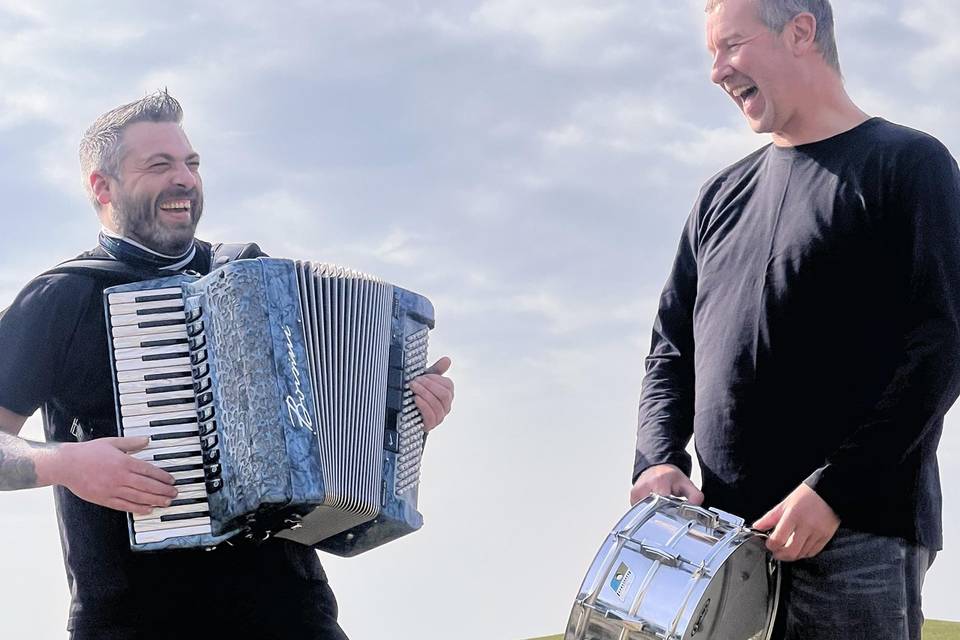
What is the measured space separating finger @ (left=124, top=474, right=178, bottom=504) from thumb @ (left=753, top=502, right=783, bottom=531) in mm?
1695

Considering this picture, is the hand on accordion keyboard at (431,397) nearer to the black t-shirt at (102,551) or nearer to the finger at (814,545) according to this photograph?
the black t-shirt at (102,551)

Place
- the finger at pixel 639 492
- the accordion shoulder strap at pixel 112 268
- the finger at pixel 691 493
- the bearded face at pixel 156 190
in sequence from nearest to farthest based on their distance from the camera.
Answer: the finger at pixel 691 493, the finger at pixel 639 492, the accordion shoulder strap at pixel 112 268, the bearded face at pixel 156 190

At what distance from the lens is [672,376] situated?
12.0 feet

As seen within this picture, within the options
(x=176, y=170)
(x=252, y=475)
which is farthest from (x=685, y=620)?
(x=176, y=170)

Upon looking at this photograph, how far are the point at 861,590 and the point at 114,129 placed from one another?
2.94 m

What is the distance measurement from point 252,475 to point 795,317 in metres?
1.62

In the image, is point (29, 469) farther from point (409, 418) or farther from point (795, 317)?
point (795, 317)

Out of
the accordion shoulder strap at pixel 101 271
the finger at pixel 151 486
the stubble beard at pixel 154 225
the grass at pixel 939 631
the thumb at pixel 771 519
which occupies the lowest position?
the grass at pixel 939 631

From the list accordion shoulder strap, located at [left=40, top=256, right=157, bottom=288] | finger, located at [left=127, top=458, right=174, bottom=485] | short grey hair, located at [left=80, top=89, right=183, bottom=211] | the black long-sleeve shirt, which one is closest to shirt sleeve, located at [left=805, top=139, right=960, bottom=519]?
the black long-sleeve shirt

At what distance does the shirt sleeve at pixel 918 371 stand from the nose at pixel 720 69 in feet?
1.99

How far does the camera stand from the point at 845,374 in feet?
10.5

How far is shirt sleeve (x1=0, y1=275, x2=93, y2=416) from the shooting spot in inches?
152

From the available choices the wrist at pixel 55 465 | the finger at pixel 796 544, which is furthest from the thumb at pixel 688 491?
the wrist at pixel 55 465

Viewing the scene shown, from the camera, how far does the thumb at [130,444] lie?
362 cm
